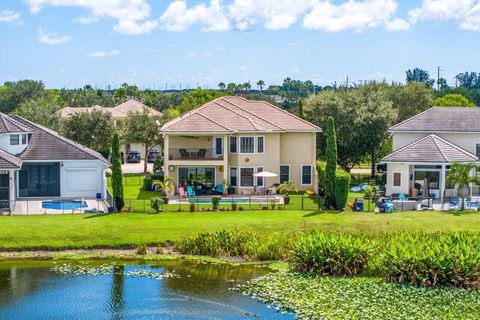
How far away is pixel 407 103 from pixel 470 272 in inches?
2179

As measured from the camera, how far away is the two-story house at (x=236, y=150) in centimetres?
5619

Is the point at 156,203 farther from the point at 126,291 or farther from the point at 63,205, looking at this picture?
the point at 126,291

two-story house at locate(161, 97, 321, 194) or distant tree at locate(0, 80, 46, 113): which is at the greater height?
distant tree at locate(0, 80, 46, 113)

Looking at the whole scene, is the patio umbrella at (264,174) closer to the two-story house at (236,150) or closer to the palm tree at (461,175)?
the two-story house at (236,150)

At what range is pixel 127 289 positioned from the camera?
3266 cm

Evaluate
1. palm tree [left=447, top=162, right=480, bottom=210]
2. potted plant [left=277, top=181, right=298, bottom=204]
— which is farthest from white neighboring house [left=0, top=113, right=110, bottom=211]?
palm tree [left=447, top=162, right=480, bottom=210]

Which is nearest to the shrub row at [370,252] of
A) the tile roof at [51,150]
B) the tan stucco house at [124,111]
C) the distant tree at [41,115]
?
the tile roof at [51,150]

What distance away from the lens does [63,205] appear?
4894 cm

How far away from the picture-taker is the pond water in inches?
1152

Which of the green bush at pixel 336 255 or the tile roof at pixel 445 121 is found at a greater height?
the tile roof at pixel 445 121

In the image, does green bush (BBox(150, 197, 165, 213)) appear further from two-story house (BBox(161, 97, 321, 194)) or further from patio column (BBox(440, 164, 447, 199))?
patio column (BBox(440, 164, 447, 199))

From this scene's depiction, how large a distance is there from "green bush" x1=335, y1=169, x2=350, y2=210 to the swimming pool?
16.1m

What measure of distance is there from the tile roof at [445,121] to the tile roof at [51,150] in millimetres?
24090

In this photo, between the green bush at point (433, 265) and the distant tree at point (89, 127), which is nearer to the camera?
the green bush at point (433, 265)
